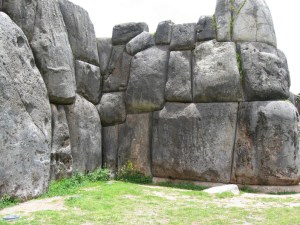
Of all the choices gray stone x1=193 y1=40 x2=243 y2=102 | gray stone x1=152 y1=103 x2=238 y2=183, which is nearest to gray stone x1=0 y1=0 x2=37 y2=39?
gray stone x1=152 y1=103 x2=238 y2=183

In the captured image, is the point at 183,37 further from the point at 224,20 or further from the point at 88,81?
the point at 88,81

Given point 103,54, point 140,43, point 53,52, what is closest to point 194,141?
point 140,43

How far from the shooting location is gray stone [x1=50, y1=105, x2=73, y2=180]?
8852 millimetres

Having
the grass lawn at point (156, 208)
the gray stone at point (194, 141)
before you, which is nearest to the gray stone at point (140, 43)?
the gray stone at point (194, 141)

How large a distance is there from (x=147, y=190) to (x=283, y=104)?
411 cm

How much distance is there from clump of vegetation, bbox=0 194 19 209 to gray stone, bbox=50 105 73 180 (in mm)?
1703

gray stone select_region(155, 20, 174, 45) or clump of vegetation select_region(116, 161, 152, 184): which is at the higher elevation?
gray stone select_region(155, 20, 174, 45)

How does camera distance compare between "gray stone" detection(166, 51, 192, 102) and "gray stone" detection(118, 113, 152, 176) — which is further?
"gray stone" detection(118, 113, 152, 176)

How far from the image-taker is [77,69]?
10.1m

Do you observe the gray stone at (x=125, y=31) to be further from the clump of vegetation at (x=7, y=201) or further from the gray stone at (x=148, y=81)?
the clump of vegetation at (x=7, y=201)

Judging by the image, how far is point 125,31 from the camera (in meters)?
11.4

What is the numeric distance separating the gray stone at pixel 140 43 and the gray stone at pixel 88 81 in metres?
1.18

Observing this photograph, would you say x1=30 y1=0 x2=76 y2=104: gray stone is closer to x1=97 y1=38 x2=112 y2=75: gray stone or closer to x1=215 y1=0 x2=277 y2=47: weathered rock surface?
x1=97 y1=38 x2=112 y2=75: gray stone

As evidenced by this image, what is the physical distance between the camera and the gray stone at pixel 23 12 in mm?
7910
